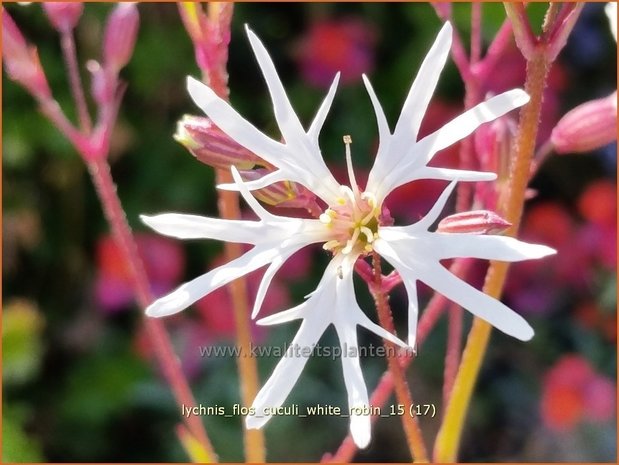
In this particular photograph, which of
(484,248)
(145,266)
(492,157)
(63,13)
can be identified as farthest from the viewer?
(145,266)

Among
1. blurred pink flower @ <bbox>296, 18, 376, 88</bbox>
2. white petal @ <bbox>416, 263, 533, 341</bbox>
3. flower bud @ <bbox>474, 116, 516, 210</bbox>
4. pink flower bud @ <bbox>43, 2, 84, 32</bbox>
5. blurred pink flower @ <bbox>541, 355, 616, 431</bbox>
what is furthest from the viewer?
blurred pink flower @ <bbox>296, 18, 376, 88</bbox>

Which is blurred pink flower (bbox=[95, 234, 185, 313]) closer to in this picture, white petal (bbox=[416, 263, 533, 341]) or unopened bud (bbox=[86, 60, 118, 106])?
unopened bud (bbox=[86, 60, 118, 106])

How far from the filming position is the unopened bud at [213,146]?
50 centimetres

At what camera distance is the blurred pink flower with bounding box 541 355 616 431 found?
1.22m

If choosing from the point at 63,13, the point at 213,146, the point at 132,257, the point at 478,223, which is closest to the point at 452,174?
the point at 478,223

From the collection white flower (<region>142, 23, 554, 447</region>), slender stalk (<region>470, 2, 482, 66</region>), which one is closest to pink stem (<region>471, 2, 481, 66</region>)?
slender stalk (<region>470, 2, 482, 66</region>)

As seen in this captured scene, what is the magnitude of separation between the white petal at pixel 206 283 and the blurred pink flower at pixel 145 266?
79 cm

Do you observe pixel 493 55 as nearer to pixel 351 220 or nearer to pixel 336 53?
pixel 351 220

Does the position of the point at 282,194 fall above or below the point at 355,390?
above

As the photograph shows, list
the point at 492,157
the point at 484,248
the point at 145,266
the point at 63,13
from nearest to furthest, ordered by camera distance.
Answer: the point at 484,248 → the point at 492,157 → the point at 63,13 → the point at 145,266

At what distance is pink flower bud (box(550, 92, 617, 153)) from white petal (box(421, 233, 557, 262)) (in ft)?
0.47

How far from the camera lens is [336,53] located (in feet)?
4.51

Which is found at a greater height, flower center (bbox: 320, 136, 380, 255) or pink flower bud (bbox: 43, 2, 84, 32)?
pink flower bud (bbox: 43, 2, 84, 32)

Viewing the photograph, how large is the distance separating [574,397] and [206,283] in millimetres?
918
